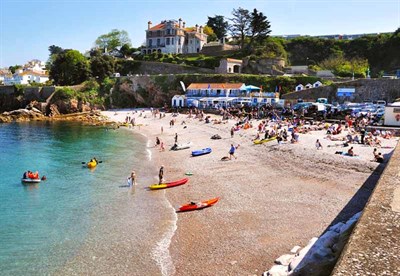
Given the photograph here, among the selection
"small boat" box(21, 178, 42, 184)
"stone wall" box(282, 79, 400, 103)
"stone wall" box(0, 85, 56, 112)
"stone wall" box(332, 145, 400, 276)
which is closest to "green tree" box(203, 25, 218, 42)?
"stone wall" box(0, 85, 56, 112)

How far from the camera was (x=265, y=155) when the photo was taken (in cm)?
2675

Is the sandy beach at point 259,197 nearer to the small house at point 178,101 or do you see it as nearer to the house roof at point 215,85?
the house roof at point 215,85

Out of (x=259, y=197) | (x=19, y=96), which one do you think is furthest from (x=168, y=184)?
(x=19, y=96)

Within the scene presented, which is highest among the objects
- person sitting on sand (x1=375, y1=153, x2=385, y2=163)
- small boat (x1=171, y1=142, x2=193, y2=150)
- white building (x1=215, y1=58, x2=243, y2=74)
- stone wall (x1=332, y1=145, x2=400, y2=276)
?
white building (x1=215, y1=58, x2=243, y2=74)

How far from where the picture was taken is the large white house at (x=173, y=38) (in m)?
77.8

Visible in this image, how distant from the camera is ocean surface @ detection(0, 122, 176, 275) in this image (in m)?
12.8

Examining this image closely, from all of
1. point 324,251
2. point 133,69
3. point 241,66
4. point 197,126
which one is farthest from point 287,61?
point 324,251

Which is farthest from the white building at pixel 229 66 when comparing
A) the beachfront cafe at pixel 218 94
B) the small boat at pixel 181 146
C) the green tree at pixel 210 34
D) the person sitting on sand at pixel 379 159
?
the person sitting on sand at pixel 379 159

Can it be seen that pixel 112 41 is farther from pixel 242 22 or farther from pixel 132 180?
pixel 132 180

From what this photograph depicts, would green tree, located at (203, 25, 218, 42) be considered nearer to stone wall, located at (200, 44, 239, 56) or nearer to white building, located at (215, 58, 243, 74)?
stone wall, located at (200, 44, 239, 56)

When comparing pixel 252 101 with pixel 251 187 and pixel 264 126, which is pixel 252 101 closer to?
pixel 264 126

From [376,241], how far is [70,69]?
67.7 meters

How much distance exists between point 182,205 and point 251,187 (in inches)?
155

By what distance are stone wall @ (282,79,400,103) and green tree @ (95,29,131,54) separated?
5492cm
